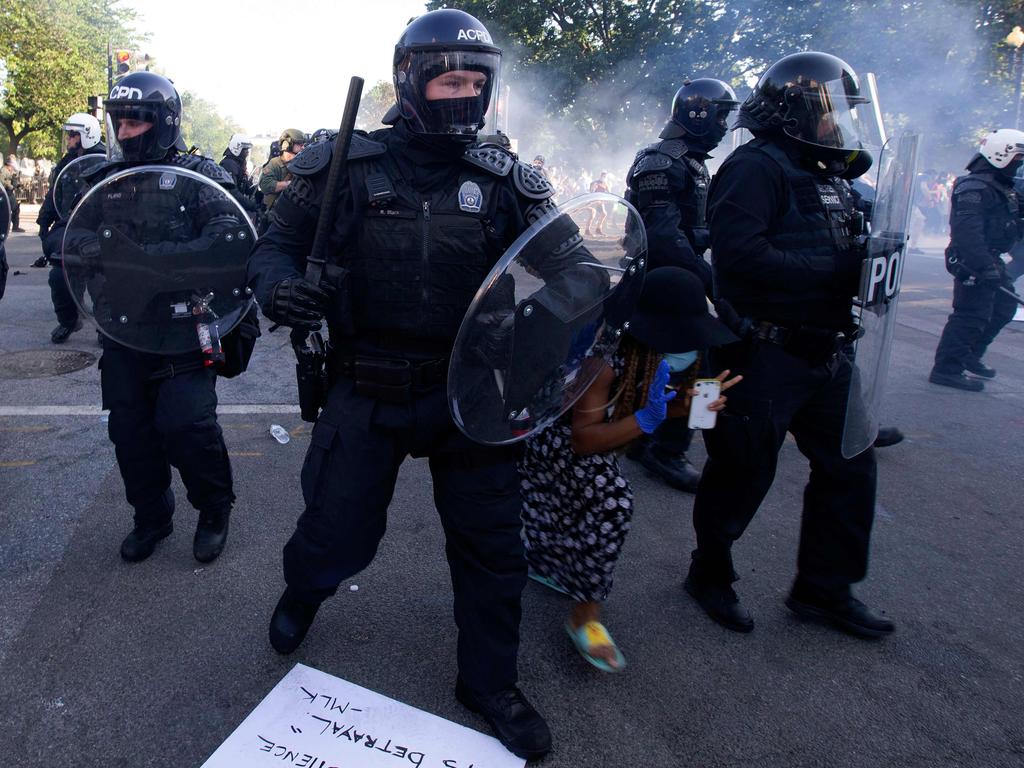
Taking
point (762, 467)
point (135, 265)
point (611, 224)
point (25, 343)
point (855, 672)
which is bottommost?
point (25, 343)

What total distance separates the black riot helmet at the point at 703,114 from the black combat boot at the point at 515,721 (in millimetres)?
3184

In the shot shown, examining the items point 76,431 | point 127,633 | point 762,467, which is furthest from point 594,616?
point 76,431

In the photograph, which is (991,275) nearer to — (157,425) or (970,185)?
(970,185)

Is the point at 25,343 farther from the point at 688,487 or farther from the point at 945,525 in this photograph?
the point at 945,525

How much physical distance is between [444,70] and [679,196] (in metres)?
2.41

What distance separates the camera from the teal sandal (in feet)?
8.07

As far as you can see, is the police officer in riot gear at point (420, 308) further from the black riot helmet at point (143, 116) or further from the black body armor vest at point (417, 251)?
the black riot helmet at point (143, 116)

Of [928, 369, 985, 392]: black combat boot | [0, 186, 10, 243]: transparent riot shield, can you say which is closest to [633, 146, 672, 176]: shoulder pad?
[0, 186, 10, 243]: transparent riot shield

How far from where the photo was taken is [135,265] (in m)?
2.92

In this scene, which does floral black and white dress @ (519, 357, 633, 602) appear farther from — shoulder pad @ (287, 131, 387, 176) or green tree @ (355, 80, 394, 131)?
green tree @ (355, 80, 394, 131)

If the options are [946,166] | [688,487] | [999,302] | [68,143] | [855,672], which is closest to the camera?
[855,672]

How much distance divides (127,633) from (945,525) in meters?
3.55

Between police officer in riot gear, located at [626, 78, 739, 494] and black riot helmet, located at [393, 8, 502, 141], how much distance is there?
197 cm

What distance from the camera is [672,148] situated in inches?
164
